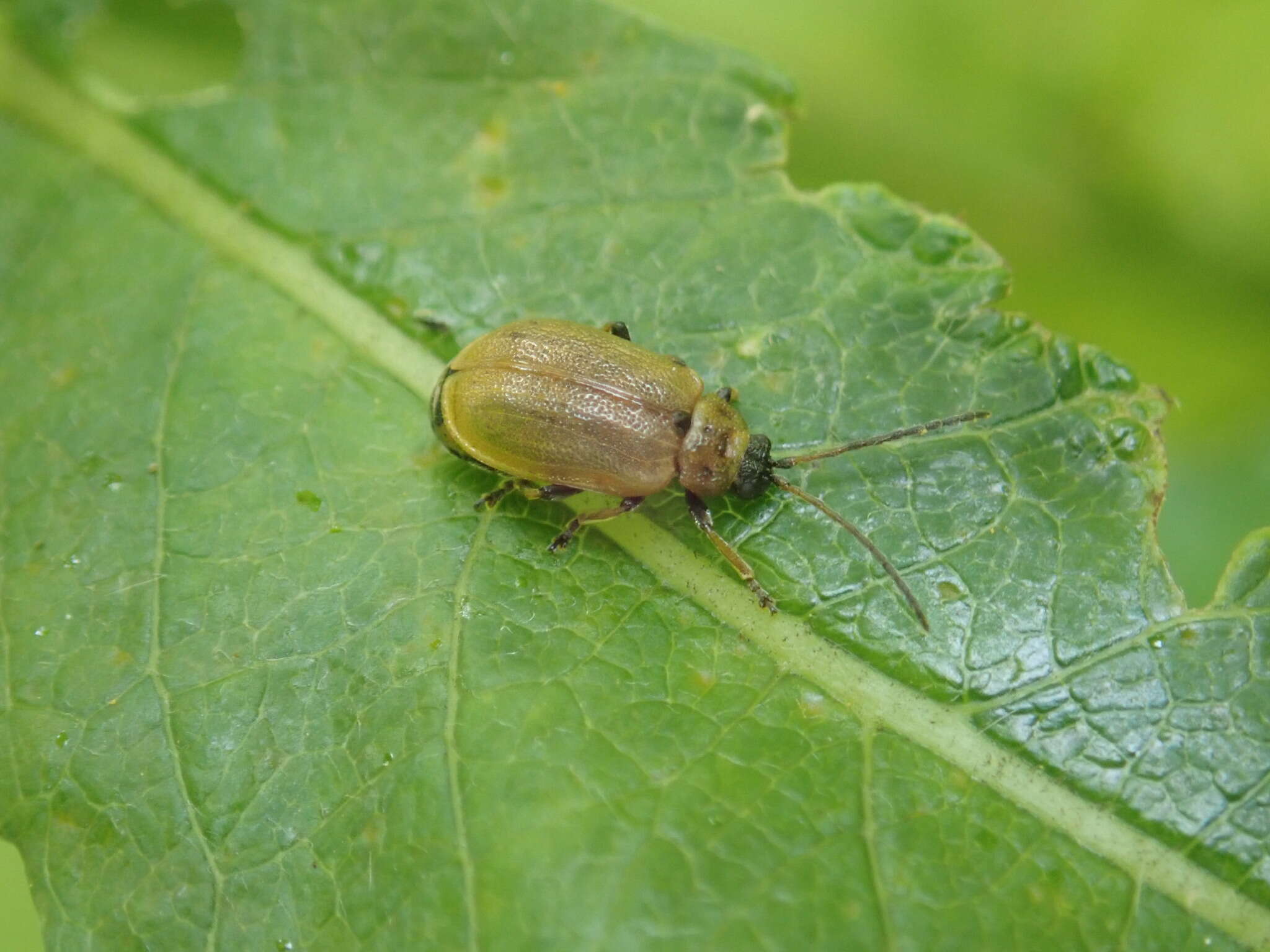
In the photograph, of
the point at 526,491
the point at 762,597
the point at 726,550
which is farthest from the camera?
the point at 526,491

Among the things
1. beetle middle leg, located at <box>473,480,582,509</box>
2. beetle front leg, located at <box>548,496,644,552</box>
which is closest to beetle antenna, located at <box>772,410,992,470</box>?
beetle front leg, located at <box>548,496,644,552</box>

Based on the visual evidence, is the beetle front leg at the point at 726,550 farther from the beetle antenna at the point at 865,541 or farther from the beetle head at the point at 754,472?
the beetle antenna at the point at 865,541

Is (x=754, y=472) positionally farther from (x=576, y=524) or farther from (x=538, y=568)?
(x=538, y=568)

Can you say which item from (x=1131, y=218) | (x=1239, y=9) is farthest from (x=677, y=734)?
(x=1239, y=9)

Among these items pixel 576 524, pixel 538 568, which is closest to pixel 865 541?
pixel 576 524

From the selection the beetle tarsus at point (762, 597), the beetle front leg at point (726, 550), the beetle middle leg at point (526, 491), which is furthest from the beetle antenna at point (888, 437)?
the beetle middle leg at point (526, 491)

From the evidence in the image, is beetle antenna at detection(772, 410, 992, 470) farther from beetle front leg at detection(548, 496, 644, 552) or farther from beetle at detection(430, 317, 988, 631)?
beetle front leg at detection(548, 496, 644, 552)
